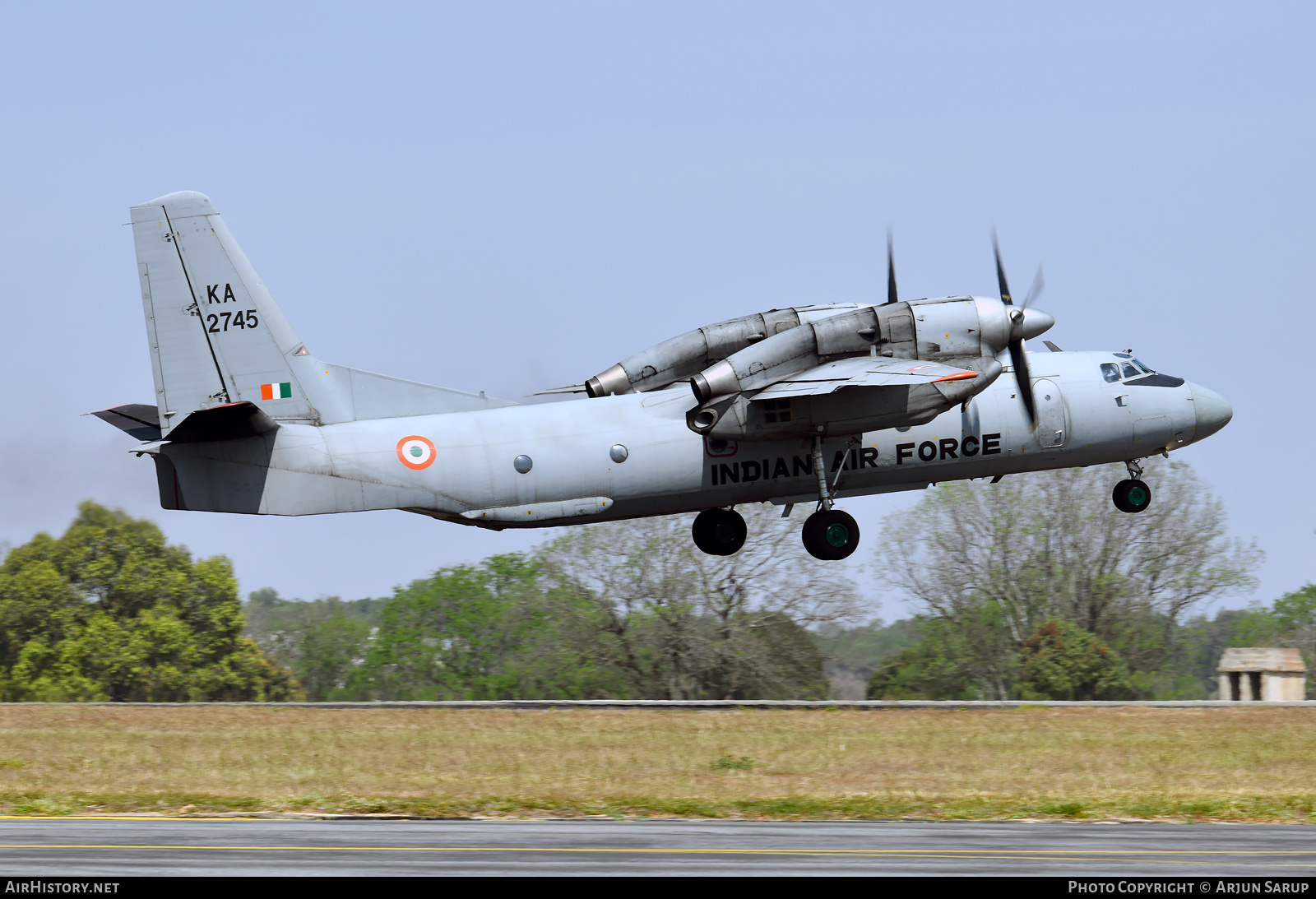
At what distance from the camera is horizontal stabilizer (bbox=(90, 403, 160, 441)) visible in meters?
28.5

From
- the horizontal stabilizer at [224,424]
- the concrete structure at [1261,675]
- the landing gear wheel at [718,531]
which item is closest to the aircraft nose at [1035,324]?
the landing gear wheel at [718,531]

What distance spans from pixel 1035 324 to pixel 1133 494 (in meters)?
6.09

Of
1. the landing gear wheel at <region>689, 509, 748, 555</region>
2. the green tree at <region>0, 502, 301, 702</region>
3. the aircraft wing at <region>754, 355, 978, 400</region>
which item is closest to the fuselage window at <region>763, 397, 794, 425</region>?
the aircraft wing at <region>754, 355, 978, 400</region>

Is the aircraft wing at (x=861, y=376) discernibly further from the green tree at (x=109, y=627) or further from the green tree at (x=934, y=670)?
the green tree at (x=109, y=627)

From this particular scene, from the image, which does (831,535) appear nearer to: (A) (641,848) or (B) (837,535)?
(B) (837,535)

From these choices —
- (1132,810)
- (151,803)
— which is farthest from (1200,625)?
(151,803)

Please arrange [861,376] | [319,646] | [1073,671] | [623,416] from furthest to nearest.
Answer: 1. [319,646]
2. [1073,671]
3. [623,416]
4. [861,376]

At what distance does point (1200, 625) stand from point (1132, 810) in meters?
48.2

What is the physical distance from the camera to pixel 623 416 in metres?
28.5

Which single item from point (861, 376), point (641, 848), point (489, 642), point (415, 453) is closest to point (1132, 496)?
point (861, 376)

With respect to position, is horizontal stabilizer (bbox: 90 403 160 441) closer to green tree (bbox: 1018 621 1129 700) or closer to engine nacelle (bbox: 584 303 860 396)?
engine nacelle (bbox: 584 303 860 396)

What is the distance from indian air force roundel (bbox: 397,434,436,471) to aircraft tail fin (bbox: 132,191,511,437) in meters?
1.32

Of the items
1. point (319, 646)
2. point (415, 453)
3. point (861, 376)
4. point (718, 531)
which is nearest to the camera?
point (861, 376)
